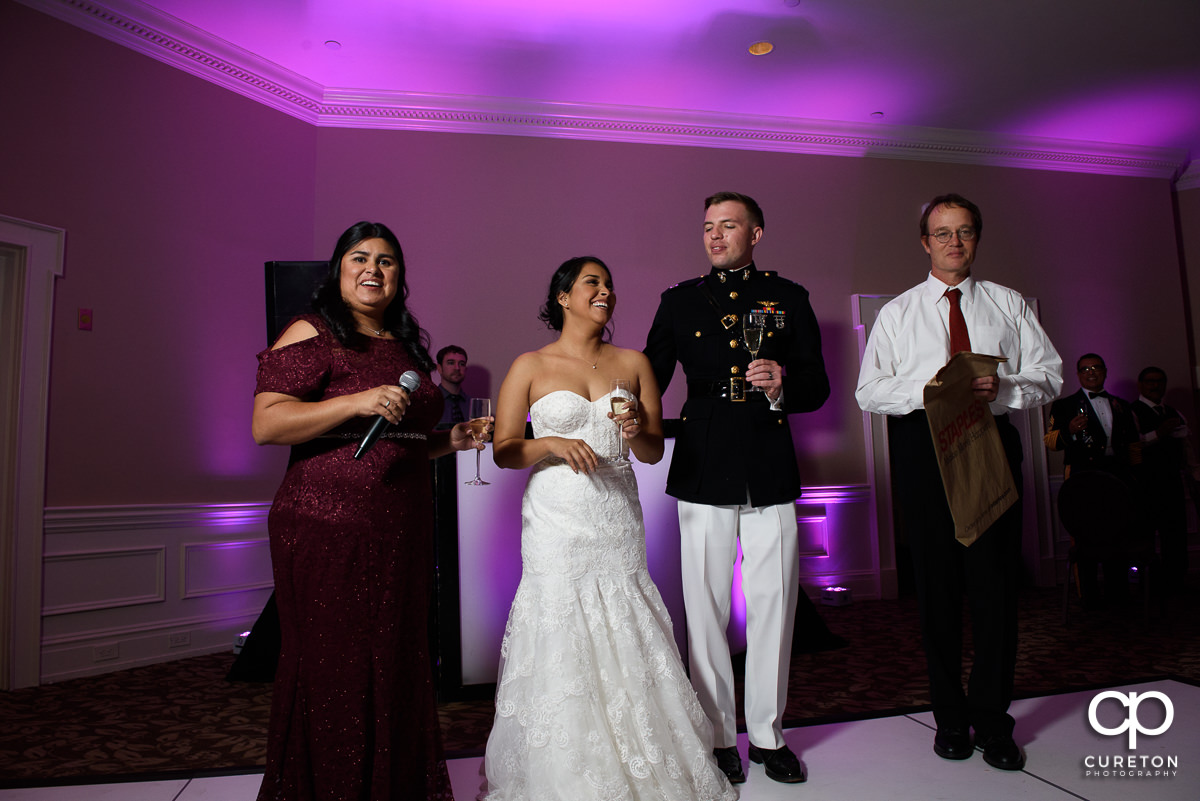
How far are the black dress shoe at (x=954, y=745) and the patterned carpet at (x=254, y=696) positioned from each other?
523 millimetres

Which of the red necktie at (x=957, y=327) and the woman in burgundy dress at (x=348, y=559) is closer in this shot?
the woman in burgundy dress at (x=348, y=559)

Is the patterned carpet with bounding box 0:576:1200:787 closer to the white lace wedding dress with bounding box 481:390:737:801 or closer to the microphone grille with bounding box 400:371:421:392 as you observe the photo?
the white lace wedding dress with bounding box 481:390:737:801

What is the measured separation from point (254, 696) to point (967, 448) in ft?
11.4

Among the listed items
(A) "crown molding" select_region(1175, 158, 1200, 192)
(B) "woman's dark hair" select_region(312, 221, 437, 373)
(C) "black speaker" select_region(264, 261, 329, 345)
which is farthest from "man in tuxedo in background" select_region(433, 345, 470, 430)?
(A) "crown molding" select_region(1175, 158, 1200, 192)

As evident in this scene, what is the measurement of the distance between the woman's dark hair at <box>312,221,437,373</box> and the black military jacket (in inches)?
36.0

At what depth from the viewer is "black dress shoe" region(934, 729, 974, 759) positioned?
255 cm

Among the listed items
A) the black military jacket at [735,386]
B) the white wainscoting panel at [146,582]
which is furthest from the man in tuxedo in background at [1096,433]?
the white wainscoting panel at [146,582]

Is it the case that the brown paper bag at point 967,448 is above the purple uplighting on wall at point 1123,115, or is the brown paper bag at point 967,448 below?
below

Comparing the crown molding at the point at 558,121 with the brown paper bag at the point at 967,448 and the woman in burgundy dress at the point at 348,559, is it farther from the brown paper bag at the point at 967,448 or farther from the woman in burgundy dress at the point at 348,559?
the brown paper bag at the point at 967,448

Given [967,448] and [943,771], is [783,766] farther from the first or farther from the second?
[967,448]

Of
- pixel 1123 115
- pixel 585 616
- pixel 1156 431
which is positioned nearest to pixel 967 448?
pixel 585 616

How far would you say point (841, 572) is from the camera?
627 cm

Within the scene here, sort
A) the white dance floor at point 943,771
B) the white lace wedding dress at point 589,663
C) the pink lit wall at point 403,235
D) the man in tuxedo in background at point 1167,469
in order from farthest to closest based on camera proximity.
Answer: the man in tuxedo in background at point 1167,469 → the pink lit wall at point 403,235 → the white dance floor at point 943,771 → the white lace wedding dress at point 589,663

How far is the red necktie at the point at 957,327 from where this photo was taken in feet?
8.59
